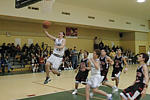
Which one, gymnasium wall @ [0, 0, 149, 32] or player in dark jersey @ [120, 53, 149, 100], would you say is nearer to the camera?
player in dark jersey @ [120, 53, 149, 100]

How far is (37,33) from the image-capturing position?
14.9m

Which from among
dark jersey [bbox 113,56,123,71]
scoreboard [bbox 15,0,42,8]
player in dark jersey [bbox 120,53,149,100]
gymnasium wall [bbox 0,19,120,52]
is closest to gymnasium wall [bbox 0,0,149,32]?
scoreboard [bbox 15,0,42,8]

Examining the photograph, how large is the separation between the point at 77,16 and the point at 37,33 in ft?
12.2

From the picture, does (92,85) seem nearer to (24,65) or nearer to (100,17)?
(24,65)

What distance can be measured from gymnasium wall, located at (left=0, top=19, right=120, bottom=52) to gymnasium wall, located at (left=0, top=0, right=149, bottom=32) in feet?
7.76

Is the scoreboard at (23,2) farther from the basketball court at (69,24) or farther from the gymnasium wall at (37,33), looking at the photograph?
the gymnasium wall at (37,33)

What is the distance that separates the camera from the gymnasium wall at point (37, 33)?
13.4 m

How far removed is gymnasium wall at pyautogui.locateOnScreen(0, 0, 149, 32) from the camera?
1100cm

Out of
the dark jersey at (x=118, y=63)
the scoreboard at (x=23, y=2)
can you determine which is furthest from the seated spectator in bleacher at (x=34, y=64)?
the dark jersey at (x=118, y=63)

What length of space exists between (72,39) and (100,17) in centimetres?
343

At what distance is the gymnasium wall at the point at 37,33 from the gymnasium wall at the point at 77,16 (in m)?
2.37

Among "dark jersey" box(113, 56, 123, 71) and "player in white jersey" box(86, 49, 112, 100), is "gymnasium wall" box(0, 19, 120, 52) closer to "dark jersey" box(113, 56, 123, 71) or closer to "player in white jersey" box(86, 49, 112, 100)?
"dark jersey" box(113, 56, 123, 71)

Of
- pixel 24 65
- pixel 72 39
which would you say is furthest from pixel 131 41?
pixel 24 65

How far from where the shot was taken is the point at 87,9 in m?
15.2
